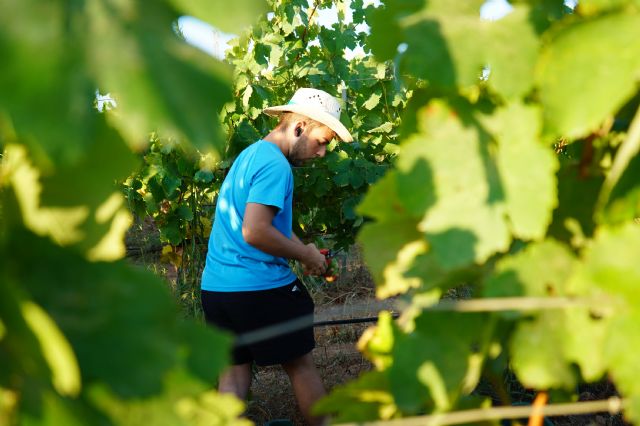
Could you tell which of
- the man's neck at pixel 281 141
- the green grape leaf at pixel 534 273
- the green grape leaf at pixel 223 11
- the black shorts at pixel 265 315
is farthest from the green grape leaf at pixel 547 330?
the man's neck at pixel 281 141

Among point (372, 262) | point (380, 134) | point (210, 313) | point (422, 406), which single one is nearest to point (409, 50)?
point (372, 262)

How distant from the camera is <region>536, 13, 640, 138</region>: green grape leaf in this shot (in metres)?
0.60

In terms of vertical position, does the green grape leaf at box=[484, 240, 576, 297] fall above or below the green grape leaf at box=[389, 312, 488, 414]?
above

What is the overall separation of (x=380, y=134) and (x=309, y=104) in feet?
5.21

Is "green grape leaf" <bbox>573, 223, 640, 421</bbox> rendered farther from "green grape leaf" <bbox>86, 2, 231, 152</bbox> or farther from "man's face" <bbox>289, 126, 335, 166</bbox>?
"man's face" <bbox>289, 126, 335, 166</bbox>

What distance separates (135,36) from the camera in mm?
408

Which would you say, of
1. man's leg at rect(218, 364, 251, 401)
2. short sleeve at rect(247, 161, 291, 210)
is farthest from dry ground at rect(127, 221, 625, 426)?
short sleeve at rect(247, 161, 291, 210)

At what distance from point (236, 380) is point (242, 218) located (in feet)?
2.53

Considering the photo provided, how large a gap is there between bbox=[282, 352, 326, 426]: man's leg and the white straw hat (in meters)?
1.09

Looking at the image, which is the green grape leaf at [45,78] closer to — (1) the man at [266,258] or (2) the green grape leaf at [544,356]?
(2) the green grape leaf at [544,356]

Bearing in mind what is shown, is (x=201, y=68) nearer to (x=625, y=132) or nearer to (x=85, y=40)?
(x=85, y=40)

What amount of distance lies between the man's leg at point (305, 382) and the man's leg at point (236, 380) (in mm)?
215

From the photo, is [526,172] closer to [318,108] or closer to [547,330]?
[547,330]

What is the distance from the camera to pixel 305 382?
9.87 ft
